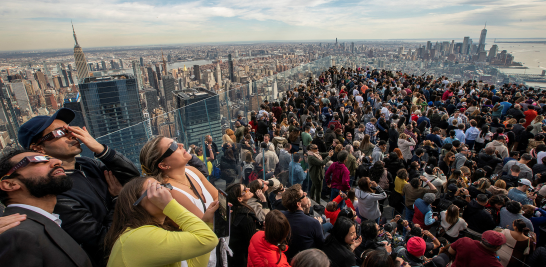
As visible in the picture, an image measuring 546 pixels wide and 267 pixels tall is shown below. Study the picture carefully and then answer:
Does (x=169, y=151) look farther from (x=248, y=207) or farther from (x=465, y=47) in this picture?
(x=465, y=47)

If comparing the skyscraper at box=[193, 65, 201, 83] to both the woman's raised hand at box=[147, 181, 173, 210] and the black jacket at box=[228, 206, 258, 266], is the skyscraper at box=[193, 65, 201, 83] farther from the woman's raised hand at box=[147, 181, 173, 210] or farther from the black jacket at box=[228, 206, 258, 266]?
the woman's raised hand at box=[147, 181, 173, 210]

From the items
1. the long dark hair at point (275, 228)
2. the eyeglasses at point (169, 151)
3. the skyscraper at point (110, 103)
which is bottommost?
the skyscraper at point (110, 103)

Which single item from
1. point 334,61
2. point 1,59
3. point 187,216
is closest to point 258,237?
point 187,216

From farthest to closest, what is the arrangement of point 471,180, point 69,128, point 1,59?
1. point 1,59
2. point 471,180
3. point 69,128

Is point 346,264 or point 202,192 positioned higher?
point 202,192

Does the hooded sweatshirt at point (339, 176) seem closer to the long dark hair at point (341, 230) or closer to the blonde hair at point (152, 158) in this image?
the long dark hair at point (341, 230)

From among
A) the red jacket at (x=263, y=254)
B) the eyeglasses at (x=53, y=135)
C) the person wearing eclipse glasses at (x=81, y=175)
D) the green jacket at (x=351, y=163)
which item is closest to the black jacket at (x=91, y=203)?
the person wearing eclipse glasses at (x=81, y=175)

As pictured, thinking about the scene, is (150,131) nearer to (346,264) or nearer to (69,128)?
(69,128)
